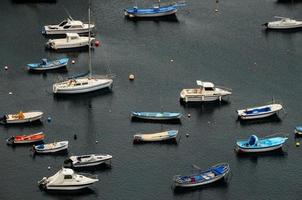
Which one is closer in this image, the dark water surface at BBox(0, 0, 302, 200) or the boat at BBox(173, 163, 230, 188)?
the boat at BBox(173, 163, 230, 188)

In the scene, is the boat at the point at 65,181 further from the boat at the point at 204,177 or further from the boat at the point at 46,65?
the boat at the point at 46,65

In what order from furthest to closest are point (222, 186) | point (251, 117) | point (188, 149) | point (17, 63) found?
1. point (17, 63)
2. point (251, 117)
3. point (188, 149)
4. point (222, 186)


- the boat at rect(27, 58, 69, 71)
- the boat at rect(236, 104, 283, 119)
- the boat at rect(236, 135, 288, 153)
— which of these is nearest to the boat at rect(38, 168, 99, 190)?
the boat at rect(236, 135, 288, 153)

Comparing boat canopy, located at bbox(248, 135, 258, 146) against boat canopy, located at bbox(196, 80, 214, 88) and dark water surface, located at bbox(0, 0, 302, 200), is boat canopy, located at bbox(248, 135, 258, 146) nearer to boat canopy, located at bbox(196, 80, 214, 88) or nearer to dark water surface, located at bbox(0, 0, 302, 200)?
dark water surface, located at bbox(0, 0, 302, 200)

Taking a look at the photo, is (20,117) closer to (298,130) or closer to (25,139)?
(25,139)

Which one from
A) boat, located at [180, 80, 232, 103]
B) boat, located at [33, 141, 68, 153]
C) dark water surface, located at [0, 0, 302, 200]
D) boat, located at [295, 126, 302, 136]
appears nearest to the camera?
dark water surface, located at [0, 0, 302, 200]

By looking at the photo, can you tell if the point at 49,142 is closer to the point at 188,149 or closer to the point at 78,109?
the point at 78,109

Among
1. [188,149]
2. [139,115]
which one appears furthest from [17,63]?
[188,149]
